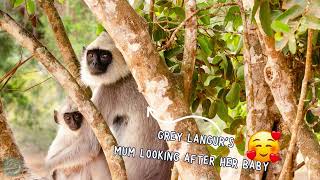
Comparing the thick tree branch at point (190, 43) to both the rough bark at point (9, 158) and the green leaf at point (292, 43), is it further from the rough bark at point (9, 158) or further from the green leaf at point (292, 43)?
the rough bark at point (9, 158)

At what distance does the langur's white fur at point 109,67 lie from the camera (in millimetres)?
3742

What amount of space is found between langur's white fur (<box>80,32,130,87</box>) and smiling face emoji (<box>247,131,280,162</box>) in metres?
1.64

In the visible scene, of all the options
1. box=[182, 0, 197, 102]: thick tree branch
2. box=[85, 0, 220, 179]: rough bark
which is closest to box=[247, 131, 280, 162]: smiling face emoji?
box=[85, 0, 220, 179]: rough bark

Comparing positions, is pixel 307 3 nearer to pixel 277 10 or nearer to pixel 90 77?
pixel 277 10

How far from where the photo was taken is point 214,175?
213cm

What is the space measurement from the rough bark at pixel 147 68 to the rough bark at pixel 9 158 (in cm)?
75

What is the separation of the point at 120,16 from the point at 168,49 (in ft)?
2.36

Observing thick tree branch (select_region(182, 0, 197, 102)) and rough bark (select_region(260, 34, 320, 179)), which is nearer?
rough bark (select_region(260, 34, 320, 179))

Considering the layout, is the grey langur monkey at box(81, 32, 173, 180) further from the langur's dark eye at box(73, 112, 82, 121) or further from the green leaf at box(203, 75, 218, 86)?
the green leaf at box(203, 75, 218, 86)

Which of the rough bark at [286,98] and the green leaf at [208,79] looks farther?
the green leaf at [208,79]

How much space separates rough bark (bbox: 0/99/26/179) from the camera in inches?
101

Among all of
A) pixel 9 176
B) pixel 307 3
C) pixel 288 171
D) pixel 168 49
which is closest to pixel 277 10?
pixel 307 3

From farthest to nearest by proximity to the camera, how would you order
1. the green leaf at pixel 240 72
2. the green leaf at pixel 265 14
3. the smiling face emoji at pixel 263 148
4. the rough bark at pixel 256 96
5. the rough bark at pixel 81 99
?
the green leaf at pixel 240 72 < the rough bark at pixel 81 99 < the rough bark at pixel 256 96 < the smiling face emoji at pixel 263 148 < the green leaf at pixel 265 14

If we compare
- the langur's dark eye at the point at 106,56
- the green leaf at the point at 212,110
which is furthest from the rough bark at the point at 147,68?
the langur's dark eye at the point at 106,56
